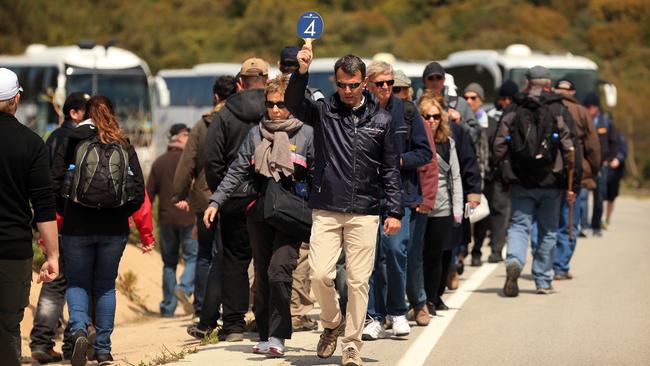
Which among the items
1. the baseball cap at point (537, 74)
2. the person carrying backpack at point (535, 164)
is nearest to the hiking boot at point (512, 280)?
the person carrying backpack at point (535, 164)

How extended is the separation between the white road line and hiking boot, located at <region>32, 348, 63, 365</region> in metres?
2.89

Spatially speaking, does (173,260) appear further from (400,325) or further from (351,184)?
(351,184)

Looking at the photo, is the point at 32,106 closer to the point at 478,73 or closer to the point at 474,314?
the point at 478,73

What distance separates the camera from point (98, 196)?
9664mm

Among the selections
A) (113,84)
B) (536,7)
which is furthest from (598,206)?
(536,7)

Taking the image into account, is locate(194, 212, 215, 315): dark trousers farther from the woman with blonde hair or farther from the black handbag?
the black handbag

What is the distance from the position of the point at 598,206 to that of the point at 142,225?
13055 mm

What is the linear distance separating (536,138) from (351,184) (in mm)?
4827

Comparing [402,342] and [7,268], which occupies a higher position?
[7,268]

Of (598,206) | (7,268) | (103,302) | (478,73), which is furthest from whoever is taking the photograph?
(478,73)

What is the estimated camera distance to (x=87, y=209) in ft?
32.2

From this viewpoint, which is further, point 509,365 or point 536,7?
point 536,7

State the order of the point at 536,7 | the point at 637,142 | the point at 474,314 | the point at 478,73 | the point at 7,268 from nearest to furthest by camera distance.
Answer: the point at 7,268, the point at 474,314, the point at 478,73, the point at 637,142, the point at 536,7

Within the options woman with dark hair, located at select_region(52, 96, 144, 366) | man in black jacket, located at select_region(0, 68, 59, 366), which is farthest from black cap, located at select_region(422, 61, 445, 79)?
man in black jacket, located at select_region(0, 68, 59, 366)
